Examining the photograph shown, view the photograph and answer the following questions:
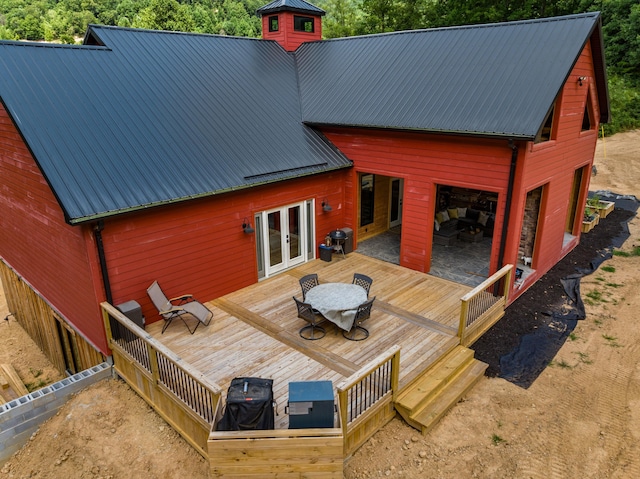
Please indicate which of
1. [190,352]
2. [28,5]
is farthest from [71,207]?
[28,5]

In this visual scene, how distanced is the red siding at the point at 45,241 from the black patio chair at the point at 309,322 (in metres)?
3.81

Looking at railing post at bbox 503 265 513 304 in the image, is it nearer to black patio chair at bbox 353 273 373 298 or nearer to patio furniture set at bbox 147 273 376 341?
black patio chair at bbox 353 273 373 298

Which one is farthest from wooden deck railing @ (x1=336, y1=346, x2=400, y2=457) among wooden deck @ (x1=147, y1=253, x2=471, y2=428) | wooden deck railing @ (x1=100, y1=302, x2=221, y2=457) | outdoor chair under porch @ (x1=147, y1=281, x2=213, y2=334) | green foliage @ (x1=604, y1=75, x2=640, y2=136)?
green foliage @ (x1=604, y1=75, x2=640, y2=136)

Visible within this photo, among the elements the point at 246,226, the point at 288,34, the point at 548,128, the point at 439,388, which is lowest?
the point at 439,388

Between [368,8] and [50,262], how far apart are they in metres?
31.7

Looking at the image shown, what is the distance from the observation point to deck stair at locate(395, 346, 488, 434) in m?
6.86

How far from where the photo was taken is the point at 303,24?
15461 millimetres

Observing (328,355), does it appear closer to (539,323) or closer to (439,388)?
(439,388)

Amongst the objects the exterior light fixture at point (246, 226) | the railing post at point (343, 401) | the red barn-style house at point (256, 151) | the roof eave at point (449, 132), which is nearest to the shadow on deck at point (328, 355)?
the railing post at point (343, 401)

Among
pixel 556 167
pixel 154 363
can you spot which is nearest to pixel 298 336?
pixel 154 363

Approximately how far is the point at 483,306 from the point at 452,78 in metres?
5.75

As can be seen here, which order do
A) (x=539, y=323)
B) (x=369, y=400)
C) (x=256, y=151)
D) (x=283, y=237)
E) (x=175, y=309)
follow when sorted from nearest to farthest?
(x=369, y=400)
(x=175, y=309)
(x=539, y=323)
(x=256, y=151)
(x=283, y=237)

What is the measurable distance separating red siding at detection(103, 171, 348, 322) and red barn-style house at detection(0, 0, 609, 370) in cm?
3

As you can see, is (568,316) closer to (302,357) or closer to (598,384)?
(598,384)
